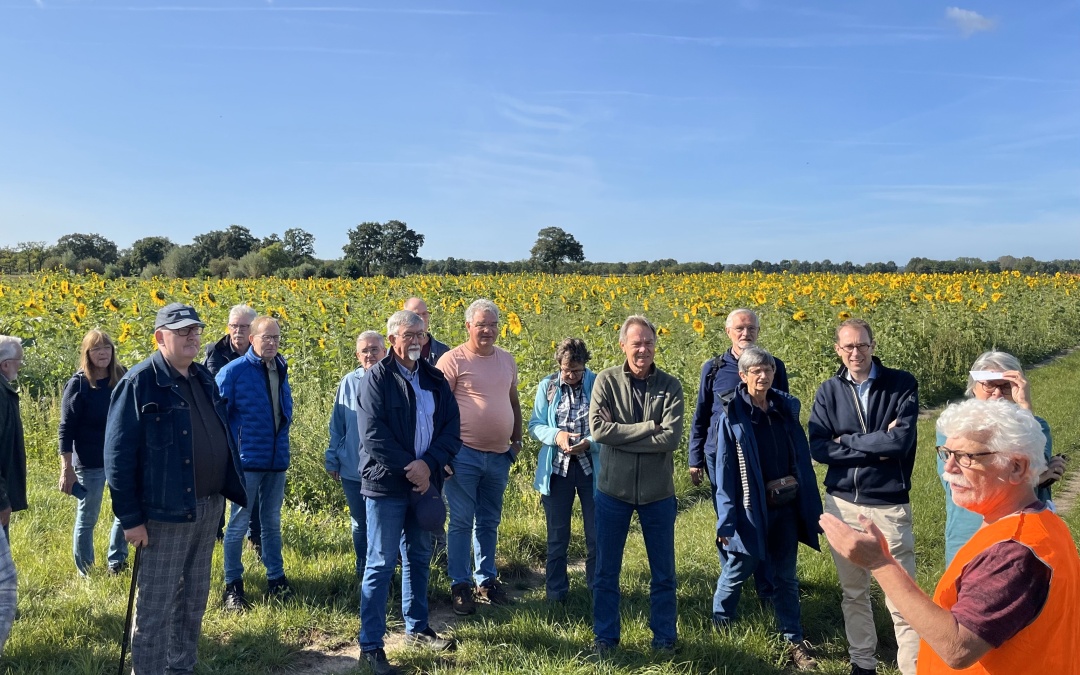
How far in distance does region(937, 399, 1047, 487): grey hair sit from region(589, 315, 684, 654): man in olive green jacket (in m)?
2.07

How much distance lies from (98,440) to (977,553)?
524 centimetres

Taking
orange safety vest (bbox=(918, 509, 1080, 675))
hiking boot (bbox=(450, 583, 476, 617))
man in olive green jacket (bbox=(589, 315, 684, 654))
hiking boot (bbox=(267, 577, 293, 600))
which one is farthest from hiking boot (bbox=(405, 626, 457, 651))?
orange safety vest (bbox=(918, 509, 1080, 675))

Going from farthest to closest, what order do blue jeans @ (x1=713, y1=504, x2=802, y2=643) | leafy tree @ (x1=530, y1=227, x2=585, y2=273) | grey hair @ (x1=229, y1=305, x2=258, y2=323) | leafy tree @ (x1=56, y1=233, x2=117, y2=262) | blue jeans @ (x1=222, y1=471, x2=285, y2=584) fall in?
leafy tree @ (x1=530, y1=227, x2=585, y2=273) < leafy tree @ (x1=56, y1=233, x2=117, y2=262) < grey hair @ (x1=229, y1=305, x2=258, y2=323) < blue jeans @ (x1=222, y1=471, x2=285, y2=584) < blue jeans @ (x1=713, y1=504, x2=802, y2=643)

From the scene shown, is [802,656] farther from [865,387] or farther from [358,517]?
[358,517]

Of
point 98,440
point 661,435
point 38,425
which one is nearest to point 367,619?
point 661,435

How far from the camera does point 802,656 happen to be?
3973mm

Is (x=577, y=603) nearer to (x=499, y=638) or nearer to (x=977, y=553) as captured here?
(x=499, y=638)

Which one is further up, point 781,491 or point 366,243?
point 366,243

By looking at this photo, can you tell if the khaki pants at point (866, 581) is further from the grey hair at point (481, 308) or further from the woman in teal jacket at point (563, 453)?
the grey hair at point (481, 308)

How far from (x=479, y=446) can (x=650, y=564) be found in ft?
4.67

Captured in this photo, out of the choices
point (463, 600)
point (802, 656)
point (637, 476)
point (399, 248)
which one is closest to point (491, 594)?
point (463, 600)

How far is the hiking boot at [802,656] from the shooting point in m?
3.95

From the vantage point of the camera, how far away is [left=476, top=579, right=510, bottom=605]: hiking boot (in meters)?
4.81

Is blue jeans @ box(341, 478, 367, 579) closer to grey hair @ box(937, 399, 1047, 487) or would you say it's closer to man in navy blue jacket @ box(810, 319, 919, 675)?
man in navy blue jacket @ box(810, 319, 919, 675)
